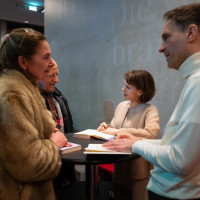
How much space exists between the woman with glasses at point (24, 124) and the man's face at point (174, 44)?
0.81 meters

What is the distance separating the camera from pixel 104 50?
4.18 m

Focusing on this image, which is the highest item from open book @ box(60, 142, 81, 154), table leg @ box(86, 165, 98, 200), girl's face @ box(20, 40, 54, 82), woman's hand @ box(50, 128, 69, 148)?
girl's face @ box(20, 40, 54, 82)

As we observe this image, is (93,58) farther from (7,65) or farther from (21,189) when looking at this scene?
(21,189)

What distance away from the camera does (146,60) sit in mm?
3312

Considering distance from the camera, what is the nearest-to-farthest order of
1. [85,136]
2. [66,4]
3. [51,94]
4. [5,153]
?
[5,153] → [85,136] → [51,94] → [66,4]

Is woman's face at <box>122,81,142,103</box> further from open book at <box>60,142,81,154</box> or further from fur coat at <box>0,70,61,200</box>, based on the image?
fur coat at <box>0,70,61,200</box>

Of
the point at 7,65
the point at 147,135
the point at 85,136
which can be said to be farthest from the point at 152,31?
the point at 7,65

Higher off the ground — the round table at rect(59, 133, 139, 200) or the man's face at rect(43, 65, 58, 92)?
the man's face at rect(43, 65, 58, 92)

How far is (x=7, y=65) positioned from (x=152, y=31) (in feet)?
8.19

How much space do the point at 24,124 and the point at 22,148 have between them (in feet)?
0.42

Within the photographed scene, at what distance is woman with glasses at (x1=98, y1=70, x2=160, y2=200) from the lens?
2.20 metres

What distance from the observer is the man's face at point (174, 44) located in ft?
3.39

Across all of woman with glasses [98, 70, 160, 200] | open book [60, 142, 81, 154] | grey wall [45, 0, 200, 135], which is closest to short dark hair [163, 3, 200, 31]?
open book [60, 142, 81, 154]

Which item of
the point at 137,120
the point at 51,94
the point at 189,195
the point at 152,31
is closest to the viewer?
the point at 189,195
